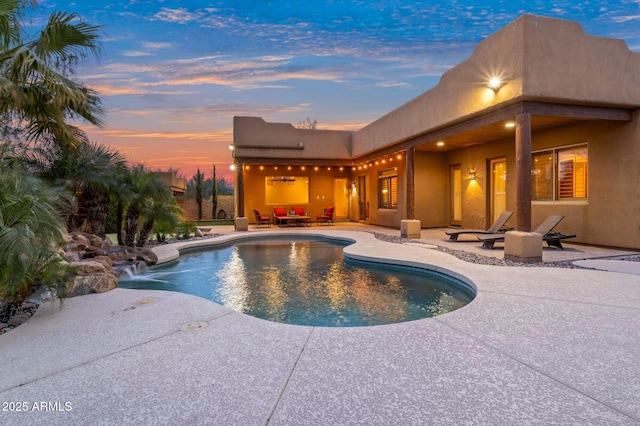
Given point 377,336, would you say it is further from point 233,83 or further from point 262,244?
Answer: point 233,83

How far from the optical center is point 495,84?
7.29 metres

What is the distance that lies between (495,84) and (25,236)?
806 centimetres

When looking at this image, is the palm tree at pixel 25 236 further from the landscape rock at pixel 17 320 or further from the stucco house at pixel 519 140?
the stucco house at pixel 519 140

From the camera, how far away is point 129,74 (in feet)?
47.6

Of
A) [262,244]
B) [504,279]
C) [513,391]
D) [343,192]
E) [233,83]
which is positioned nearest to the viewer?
[513,391]

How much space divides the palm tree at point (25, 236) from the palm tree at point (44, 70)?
2.24 metres

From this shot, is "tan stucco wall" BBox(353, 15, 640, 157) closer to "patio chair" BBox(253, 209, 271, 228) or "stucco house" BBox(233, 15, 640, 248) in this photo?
"stucco house" BBox(233, 15, 640, 248)

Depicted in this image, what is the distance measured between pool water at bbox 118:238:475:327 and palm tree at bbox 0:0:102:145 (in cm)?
331

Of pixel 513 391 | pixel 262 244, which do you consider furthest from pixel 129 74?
pixel 513 391

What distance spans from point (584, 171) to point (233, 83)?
13706 mm

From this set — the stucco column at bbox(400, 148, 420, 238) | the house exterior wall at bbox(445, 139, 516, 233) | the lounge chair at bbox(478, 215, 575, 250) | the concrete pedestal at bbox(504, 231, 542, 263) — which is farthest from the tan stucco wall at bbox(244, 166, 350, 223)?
the concrete pedestal at bbox(504, 231, 542, 263)

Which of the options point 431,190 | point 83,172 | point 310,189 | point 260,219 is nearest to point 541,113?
point 431,190

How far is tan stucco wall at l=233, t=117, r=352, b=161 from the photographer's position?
49.6ft

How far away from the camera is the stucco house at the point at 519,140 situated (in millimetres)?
6930
